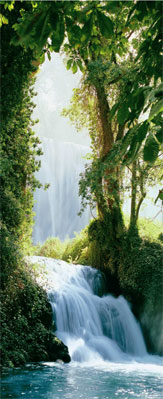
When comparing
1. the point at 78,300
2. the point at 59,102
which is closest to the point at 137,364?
the point at 78,300

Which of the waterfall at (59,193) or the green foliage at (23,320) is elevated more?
the waterfall at (59,193)

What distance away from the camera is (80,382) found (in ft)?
17.5

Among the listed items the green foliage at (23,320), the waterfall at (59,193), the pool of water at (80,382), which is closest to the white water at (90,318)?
the green foliage at (23,320)

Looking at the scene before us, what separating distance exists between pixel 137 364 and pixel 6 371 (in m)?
2.91

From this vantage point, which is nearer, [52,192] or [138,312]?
[138,312]

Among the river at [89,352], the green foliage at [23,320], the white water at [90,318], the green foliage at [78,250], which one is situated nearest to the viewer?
the river at [89,352]

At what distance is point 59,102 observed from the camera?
1539 inches

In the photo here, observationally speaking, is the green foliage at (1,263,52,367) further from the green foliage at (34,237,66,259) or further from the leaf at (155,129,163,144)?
the green foliage at (34,237,66,259)

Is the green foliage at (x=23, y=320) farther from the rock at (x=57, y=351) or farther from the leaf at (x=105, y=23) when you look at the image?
the leaf at (x=105, y=23)

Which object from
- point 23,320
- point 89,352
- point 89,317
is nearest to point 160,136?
point 23,320

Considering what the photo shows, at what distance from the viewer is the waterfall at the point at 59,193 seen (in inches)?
950

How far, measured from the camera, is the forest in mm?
2371

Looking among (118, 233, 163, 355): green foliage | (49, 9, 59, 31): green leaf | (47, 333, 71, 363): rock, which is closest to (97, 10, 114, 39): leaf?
(49, 9, 59, 31): green leaf

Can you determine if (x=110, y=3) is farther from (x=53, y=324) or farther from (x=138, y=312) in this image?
(x=138, y=312)
